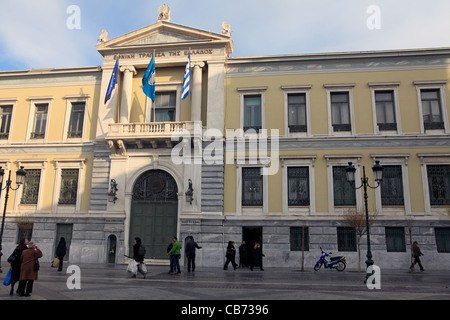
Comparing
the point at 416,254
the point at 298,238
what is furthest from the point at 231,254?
the point at 416,254

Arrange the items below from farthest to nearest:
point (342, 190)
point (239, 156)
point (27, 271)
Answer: point (239, 156)
point (342, 190)
point (27, 271)

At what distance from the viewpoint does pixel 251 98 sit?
82.5ft

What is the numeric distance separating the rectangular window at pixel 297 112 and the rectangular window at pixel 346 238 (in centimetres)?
638

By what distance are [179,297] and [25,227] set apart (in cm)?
1754

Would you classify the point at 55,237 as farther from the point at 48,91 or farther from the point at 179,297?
the point at 179,297

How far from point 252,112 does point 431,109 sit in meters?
10.7

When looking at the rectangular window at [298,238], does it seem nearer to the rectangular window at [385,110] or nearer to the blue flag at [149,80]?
the rectangular window at [385,110]

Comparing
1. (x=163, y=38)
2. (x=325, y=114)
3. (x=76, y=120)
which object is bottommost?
(x=325, y=114)

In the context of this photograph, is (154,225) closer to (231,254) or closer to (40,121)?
(231,254)

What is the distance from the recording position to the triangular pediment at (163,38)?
2516 cm

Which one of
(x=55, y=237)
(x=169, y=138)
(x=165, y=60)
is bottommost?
(x=55, y=237)

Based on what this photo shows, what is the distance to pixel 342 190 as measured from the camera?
23.0m

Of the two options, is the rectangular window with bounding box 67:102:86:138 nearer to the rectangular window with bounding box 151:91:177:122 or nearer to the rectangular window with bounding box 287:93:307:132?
the rectangular window with bounding box 151:91:177:122
